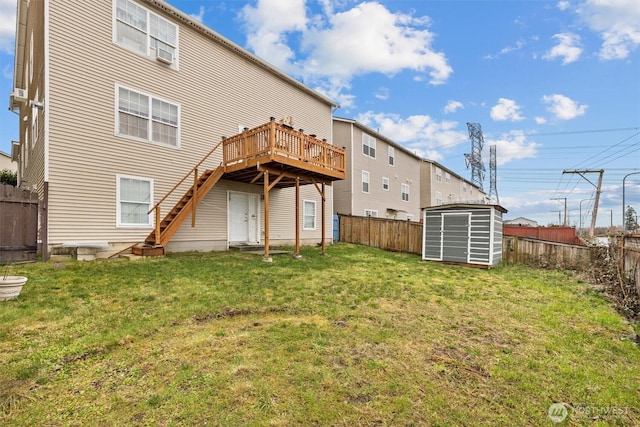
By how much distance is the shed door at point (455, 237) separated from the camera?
1107 cm

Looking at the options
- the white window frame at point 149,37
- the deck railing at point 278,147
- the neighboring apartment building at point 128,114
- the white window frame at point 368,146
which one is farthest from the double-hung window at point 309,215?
the white window frame at point 149,37

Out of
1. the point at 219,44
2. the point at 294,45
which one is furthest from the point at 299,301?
the point at 294,45

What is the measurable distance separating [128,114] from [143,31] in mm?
2585

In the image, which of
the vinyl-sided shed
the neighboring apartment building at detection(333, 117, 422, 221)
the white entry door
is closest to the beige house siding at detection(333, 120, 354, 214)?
the neighboring apartment building at detection(333, 117, 422, 221)

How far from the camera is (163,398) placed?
8.25 ft

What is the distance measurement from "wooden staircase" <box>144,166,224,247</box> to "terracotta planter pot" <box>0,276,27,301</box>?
12.9ft

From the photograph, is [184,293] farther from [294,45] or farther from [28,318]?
[294,45]

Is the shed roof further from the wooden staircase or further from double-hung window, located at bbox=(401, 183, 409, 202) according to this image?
double-hung window, located at bbox=(401, 183, 409, 202)

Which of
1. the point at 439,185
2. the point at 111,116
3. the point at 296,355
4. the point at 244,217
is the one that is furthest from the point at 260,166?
the point at 439,185

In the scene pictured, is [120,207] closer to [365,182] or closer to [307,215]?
[307,215]

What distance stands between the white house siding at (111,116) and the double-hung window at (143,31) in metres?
0.22

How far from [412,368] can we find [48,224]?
8.61 m

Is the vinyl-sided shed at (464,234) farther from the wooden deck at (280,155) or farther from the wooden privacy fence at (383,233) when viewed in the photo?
the wooden deck at (280,155)

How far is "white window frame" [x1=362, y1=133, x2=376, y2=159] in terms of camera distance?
19.8 meters
